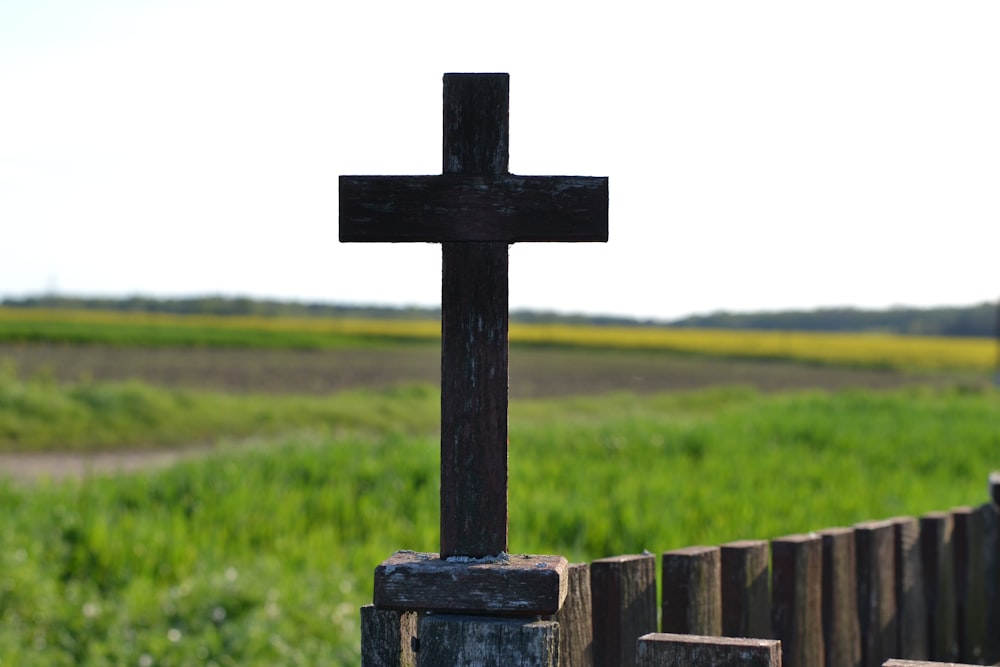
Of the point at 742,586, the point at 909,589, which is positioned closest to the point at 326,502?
the point at 909,589

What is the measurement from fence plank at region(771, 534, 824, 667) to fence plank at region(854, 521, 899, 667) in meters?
0.30

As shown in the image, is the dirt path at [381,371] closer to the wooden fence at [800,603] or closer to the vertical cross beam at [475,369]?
the wooden fence at [800,603]

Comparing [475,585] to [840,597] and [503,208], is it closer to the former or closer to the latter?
[503,208]

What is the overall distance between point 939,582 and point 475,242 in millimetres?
2433

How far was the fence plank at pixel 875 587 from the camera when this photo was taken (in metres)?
3.02

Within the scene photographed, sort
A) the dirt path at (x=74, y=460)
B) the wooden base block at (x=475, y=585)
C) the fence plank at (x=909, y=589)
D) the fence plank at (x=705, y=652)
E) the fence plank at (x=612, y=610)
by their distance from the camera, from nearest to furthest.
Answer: the fence plank at (x=705, y=652) < the wooden base block at (x=475, y=585) < the fence plank at (x=612, y=610) < the fence plank at (x=909, y=589) < the dirt path at (x=74, y=460)

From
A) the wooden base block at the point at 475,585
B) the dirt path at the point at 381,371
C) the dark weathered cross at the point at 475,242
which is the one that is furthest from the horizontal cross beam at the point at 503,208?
the dirt path at the point at 381,371

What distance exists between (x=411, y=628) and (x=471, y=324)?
2.12 feet

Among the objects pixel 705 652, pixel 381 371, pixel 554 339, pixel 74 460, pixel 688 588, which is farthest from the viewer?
pixel 554 339

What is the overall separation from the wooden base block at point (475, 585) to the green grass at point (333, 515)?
3.42 metres

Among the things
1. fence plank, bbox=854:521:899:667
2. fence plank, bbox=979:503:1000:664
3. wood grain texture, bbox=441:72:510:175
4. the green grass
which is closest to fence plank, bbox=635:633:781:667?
wood grain texture, bbox=441:72:510:175

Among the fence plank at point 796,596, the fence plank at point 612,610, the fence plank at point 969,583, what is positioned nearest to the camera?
the fence plank at point 612,610

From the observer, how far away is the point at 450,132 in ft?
6.42

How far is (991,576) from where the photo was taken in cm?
376
